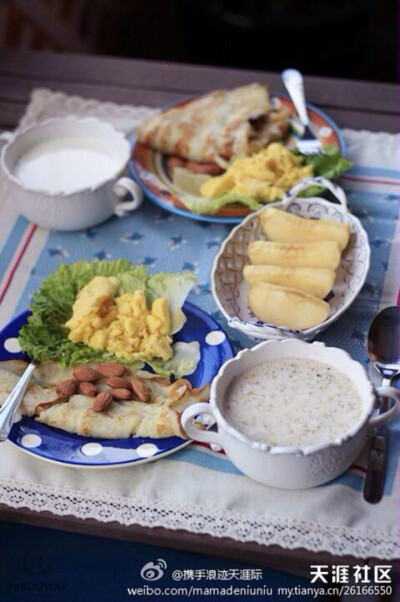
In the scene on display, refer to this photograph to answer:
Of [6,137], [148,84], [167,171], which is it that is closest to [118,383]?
[167,171]

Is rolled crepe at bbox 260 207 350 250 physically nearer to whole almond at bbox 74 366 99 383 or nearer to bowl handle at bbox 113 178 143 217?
bowl handle at bbox 113 178 143 217

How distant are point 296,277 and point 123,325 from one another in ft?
0.98

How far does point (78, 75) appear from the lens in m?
2.05

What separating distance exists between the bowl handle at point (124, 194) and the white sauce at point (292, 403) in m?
0.55

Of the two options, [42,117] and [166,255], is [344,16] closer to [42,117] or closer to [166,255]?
[42,117]

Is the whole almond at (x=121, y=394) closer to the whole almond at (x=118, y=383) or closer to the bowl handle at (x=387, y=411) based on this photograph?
the whole almond at (x=118, y=383)

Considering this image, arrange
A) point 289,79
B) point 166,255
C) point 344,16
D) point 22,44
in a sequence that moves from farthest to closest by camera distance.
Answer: point 22,44 < point 344,16 < point 289,79 < point 166,255

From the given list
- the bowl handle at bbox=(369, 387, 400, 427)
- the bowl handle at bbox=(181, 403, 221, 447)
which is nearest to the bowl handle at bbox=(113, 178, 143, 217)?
the bowl handle at bbox=(181, 403, 221, 447)

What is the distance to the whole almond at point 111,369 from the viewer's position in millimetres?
1323

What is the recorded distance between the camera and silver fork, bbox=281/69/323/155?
5.71 ft

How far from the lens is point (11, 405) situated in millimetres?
1251

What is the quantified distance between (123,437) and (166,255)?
1.56ft

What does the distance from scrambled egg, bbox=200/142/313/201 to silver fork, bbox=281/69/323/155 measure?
2.2 inches

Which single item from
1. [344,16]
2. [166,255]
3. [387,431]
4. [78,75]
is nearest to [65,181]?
[166,255]
